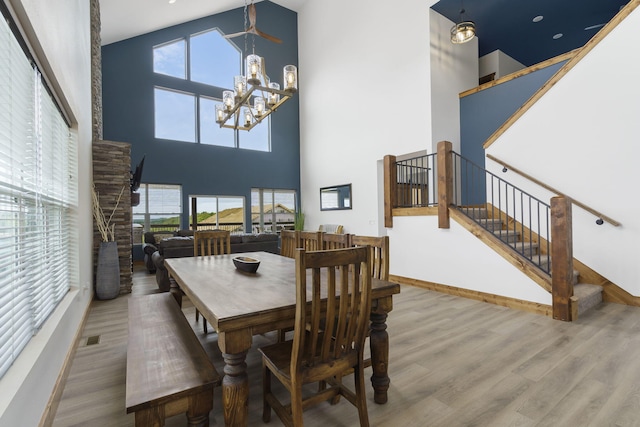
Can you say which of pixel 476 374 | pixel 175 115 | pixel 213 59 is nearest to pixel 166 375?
pixel 476 374

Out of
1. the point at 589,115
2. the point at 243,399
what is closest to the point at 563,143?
the point at 589,115

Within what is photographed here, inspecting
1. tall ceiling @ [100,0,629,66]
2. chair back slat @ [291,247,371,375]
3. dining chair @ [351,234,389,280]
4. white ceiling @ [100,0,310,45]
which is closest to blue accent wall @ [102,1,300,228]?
white ceiling @ [100,0,310,45]

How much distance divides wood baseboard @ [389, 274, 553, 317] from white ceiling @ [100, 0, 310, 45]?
7.29m

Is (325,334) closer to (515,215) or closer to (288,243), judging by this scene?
(288,243)

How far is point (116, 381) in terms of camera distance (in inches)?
78.4

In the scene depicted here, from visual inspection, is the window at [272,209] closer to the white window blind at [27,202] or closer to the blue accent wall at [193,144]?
the blue accent wall at [193,144]

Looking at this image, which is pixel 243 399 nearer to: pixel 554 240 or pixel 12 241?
pixel 12 241

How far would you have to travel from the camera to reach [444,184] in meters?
4.23

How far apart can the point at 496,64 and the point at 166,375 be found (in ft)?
28.3

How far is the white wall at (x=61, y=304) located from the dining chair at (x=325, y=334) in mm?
989

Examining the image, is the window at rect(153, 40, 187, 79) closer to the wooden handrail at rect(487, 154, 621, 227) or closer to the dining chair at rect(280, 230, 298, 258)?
the dining chair at rect(280, 230, 298, 258)

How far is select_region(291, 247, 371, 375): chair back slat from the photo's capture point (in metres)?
1.28

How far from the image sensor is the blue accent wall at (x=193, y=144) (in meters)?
7.41

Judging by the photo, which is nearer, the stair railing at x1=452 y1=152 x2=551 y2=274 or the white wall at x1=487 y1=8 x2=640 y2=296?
the white wall at x1=487 y1=8 x2=640 y2=296
